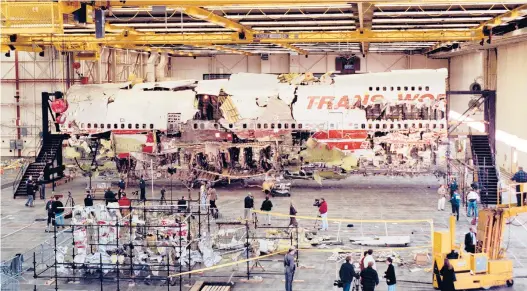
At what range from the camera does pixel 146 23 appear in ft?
130

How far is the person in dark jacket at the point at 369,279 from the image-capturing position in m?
20.5

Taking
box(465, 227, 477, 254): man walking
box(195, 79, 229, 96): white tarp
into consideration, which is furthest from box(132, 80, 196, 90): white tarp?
box(465, 227, 477, 254): man walking

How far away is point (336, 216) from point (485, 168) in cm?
1048

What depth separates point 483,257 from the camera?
73.6ft

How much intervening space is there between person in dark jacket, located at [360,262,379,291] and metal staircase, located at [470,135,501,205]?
1766 cm

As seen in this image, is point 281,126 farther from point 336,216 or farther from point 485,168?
point 485,168

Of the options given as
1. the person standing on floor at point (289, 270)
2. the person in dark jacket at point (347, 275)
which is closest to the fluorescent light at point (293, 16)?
the person standing on floor at point (289, 270)

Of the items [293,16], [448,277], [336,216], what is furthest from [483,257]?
[293,16]

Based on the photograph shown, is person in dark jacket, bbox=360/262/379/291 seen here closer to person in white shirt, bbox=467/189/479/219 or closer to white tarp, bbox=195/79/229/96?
person in white shirt, bbox=467/189/479/219

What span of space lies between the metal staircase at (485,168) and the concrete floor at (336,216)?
275 centimetres

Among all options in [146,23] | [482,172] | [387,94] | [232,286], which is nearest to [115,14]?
[146,23]

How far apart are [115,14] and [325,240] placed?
56.2 feet

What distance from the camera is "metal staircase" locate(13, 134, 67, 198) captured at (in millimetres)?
42125

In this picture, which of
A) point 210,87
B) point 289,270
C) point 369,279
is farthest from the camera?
point 210,87
